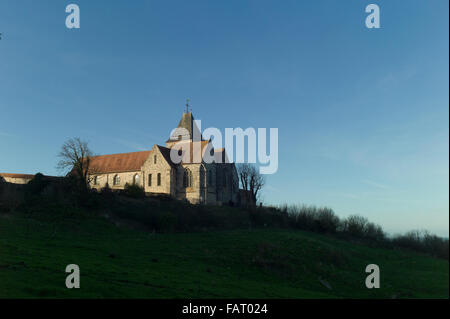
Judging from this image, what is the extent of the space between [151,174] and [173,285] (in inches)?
1964

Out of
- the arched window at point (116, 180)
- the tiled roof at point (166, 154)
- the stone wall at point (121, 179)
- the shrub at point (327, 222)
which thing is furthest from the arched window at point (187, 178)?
the shrub at point (327, 222)

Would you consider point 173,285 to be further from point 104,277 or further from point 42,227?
point 42,227

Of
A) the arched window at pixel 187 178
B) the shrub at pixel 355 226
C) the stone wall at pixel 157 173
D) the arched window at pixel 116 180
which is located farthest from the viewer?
the arched window at pixel 116 180

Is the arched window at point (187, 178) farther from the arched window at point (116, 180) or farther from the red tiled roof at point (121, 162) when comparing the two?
the arched window at point (116, 180)

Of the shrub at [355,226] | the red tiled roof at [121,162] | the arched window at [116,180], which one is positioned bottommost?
the shrub at [355,226]

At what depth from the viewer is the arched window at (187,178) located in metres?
62.5

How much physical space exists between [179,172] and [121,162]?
570 inches

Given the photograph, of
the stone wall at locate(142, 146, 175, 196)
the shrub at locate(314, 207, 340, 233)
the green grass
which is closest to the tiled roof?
the stone wall at locate(142, 146, 175, 196)

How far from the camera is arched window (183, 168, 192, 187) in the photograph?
62500 mm

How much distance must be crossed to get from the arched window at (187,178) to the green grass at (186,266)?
2828 cm

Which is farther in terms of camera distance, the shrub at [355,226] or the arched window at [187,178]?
the arched window at [187,178]

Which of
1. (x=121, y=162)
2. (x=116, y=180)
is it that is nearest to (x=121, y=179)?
(x=116, y=180)

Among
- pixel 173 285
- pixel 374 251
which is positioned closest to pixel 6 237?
pixel 173 285

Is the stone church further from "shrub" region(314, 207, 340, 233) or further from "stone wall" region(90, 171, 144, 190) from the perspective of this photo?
"shrub" region(314, 207, 340, 233)
